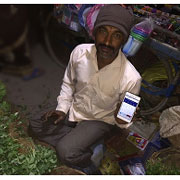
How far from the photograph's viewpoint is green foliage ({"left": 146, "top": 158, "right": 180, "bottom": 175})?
1764 mm

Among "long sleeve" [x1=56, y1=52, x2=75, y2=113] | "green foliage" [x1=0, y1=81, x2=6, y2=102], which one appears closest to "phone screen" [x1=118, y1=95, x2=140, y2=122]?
"long sleeve" [x1=56, y1=52, x2=75, y2=113]

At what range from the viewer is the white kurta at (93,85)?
174 cm

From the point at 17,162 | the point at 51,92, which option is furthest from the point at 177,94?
the point at 17,162

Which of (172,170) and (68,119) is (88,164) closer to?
(68,119)

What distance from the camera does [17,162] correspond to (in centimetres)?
180

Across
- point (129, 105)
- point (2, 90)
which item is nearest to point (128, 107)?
point (129, 105)

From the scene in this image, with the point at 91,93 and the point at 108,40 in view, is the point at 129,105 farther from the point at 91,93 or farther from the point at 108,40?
the point at 108,40

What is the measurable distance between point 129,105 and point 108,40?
439mm

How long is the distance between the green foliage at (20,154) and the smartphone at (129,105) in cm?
59

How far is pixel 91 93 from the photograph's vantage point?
71.4 inches

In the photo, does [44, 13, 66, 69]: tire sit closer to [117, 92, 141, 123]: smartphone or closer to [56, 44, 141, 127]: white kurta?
[56, 44, 141, 127]: white kurta

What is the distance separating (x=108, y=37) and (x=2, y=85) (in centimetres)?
97

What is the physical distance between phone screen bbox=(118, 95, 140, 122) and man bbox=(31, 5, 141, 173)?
61mm

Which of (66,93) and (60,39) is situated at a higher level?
(60,39)
